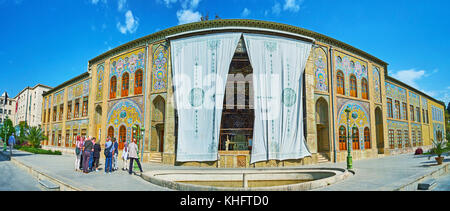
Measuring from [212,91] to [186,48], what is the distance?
3168 mm

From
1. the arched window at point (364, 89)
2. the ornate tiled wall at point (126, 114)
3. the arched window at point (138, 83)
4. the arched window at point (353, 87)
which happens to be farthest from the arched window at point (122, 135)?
the arched window at point (364, 89)

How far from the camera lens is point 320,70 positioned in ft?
53.2

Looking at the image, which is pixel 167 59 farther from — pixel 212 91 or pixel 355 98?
pixel 355 98

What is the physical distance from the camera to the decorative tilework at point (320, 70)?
16.0 m

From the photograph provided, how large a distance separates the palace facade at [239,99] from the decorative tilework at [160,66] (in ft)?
0.21

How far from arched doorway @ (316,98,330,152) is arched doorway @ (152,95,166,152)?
10.2 m

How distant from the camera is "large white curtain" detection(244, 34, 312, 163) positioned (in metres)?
13.3

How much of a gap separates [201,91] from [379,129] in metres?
15.6

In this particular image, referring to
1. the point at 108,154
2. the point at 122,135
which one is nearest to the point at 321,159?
→ the point at 108,154

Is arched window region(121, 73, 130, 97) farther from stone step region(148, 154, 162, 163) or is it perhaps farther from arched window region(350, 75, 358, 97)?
arched window region(350, 75, 358, 97)

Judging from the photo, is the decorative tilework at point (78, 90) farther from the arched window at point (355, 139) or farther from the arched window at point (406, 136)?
the arched window at point (406, 136)

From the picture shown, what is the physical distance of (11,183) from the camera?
7.90m

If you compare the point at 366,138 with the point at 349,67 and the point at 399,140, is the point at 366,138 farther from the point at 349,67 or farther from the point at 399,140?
the point at 399,140
